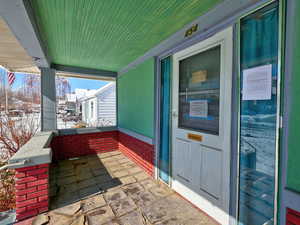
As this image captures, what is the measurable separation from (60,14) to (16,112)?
3424mm

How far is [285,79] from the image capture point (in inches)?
42.1

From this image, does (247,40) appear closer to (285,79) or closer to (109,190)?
(285,79)

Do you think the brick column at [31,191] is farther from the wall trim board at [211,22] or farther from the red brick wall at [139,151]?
the wall trim board at [211,22]

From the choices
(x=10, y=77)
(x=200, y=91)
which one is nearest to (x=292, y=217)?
(x=200, y=91)

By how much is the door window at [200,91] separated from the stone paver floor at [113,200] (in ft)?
3.82

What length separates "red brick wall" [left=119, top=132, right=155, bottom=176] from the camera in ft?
9.32

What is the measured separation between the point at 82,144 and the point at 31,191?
2302 millimetres

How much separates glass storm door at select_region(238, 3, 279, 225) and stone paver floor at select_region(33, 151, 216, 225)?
697 millimetres

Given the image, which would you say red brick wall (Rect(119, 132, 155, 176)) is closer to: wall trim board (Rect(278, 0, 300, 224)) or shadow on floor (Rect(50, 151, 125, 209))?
shadow on floor (Rect(50, 151, 125, 209))

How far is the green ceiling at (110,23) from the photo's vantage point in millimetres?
1564

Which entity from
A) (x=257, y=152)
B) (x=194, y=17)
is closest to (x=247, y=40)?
(x=194, y=17)

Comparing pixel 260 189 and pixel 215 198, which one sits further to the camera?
pixel 215 198

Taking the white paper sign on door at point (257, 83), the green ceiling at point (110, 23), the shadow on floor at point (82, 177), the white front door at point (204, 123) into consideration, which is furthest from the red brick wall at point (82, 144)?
the white paper sign on door at point (257, 83)

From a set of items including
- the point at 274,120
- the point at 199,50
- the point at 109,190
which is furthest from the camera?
the point at 109,190
